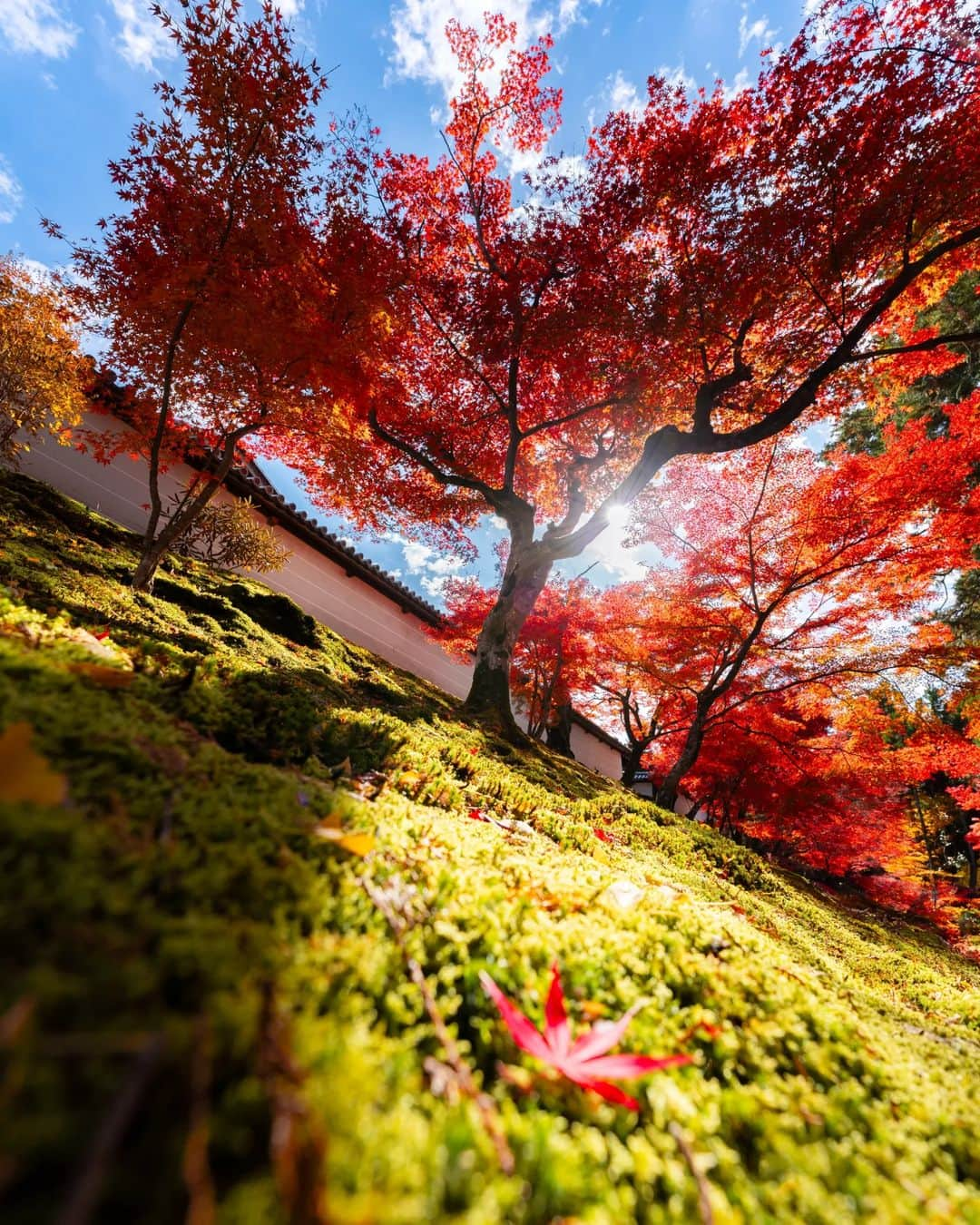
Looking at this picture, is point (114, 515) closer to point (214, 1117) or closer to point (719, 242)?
point (719, 242)

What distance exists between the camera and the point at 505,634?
8.88 m

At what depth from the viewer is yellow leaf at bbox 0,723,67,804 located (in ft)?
2.99

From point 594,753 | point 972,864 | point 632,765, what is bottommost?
point 594,753

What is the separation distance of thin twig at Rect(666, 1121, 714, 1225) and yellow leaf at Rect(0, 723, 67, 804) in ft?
3.97

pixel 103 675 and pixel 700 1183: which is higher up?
pixel 700 1183

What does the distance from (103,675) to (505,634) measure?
7.32m

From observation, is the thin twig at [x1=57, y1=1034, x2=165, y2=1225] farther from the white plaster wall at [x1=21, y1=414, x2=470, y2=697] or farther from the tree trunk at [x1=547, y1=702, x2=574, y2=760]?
the tree trunk at [x1=547, y1=702, x2=574, y2=760]

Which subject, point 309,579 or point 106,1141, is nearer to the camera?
point 106,1141

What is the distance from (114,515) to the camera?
1181 cm

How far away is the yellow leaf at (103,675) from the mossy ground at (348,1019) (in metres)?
0.01

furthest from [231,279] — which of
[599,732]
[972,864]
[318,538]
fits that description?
[972,864]

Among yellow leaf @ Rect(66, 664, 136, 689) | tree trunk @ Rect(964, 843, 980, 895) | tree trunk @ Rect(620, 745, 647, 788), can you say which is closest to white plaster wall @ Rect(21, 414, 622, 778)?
tree trunk @ Rect(620, 745, 647, 788)

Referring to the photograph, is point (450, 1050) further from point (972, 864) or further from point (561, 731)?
point (972, 864)

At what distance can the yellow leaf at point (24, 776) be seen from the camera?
912 mm
